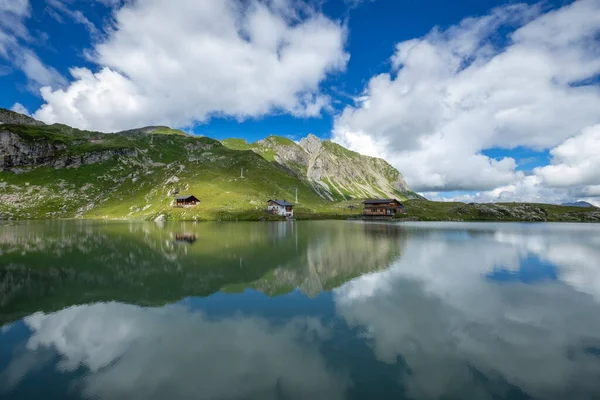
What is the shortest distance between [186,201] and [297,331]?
158 m

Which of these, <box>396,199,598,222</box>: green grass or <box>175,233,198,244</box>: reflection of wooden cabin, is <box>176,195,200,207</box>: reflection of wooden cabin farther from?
<box>396,199,598,222</box>: green grass

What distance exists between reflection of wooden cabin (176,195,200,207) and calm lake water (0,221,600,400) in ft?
416

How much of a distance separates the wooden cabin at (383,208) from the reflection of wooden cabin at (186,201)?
96154 millimetres

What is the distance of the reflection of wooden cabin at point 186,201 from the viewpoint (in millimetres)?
164125

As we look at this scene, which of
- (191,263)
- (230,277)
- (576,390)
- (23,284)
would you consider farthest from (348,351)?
(23,284)

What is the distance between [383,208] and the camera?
558 feet

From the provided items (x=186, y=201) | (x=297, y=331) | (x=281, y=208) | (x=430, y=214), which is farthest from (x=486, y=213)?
(x=297, y=331)

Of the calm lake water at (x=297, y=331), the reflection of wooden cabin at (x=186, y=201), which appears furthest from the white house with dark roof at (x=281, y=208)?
the calm lake water at (x=297, y=331)

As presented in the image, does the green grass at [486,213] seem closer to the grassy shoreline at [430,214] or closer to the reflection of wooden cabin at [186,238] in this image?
the grassy shoreline at [430,214]

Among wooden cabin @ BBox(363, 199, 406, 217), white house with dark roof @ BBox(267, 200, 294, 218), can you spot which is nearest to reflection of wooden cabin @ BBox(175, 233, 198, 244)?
white house with dark roof @ BBox(267, 200, 294, 218)

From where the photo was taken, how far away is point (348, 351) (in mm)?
16594

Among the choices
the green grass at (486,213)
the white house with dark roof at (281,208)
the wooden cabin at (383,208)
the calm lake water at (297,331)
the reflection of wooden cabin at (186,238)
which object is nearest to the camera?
the calm lake water at (297,331)

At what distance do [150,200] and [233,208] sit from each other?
6314 centimetres

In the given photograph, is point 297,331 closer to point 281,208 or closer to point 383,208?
point 281,208
